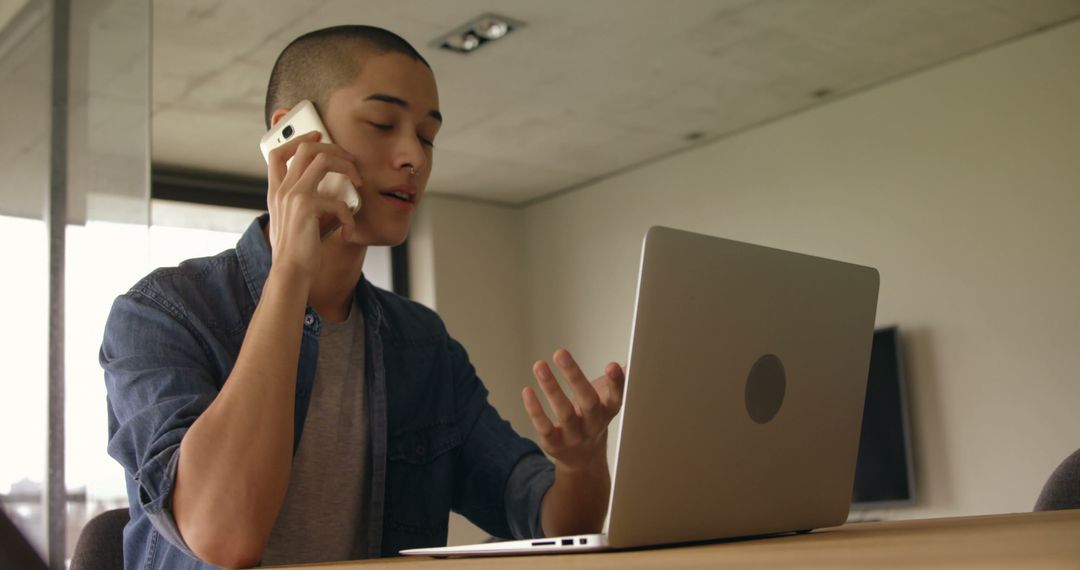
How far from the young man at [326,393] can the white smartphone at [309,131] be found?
24mm

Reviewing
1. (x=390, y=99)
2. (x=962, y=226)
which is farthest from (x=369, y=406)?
(x=962, y=226)

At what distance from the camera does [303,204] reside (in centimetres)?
118

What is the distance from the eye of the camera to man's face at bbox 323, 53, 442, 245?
1.41m

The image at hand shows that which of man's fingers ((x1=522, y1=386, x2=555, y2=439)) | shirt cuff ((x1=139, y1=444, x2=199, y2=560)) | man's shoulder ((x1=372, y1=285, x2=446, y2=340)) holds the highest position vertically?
man's shoulder ((x1=372, y1=285, x2=446, y2=340))

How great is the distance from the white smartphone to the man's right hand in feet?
0.06

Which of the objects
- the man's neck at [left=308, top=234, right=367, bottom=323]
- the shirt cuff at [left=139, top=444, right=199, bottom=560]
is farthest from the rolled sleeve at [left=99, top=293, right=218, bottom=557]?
the man's neck at [left=308, top=234, right=367, bottom=323]

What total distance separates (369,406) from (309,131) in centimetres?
37

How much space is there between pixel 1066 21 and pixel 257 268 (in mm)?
4035

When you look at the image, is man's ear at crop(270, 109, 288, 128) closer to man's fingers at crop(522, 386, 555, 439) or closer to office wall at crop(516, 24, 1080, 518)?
man's fingers at crop(522, 386, 555, 439)

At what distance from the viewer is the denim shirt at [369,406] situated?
1.07 meters

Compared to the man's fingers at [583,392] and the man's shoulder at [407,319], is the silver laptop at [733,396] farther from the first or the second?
the man's shoulder at [407,319]

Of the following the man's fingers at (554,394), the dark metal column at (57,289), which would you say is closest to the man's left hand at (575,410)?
the man's fingers at (554,394)

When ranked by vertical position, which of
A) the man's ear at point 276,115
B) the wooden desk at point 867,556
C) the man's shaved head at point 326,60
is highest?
the man's shaved head at point 326,60

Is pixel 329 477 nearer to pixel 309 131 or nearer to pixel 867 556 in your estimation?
pixel 309 131
